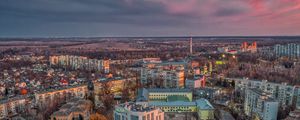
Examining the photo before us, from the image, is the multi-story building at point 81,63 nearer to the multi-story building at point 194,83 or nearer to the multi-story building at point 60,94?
the multi-story building at point 60,94

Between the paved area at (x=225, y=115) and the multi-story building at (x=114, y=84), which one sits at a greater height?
the multi-story building at (x=114, y=84)

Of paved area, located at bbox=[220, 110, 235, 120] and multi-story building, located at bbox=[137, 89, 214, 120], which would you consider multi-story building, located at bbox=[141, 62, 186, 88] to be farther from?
paved area, located at bbox=[220, 110, 235, 120]

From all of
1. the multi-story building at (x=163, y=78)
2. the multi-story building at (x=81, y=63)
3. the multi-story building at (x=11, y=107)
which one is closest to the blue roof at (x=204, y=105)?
the multi-story building at (x=163, y=78)

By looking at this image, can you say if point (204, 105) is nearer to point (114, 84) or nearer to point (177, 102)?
point (177, 102)

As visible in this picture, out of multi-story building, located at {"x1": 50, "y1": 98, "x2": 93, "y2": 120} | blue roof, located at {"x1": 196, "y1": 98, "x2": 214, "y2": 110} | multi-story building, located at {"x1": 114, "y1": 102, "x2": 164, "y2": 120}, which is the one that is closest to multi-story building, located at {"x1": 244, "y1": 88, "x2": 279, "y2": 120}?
blue roof, located at {"x1": 196, "y1": 98, "x2": 214, "y2": 110}

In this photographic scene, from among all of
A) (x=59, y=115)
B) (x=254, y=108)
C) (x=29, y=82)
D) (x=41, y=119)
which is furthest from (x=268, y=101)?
(x=29, y=82)

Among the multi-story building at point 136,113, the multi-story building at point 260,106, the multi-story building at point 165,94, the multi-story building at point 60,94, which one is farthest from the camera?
the multi-story building at point 165,94

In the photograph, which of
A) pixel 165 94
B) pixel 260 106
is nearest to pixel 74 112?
pixel 165 94

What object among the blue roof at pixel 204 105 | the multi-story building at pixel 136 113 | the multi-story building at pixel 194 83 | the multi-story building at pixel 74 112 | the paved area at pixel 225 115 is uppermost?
the multi-story building at pixel 136 113
